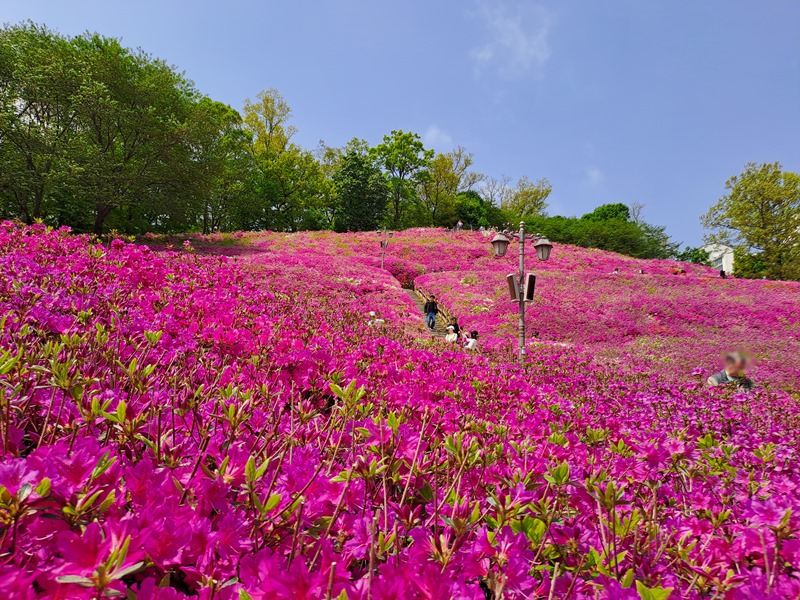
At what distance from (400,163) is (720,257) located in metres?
46.6

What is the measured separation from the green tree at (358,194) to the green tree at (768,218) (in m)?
35.8

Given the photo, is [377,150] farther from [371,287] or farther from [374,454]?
[374,454]

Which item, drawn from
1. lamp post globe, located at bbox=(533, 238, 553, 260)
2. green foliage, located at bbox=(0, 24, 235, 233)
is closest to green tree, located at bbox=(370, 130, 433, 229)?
green foliage, located at bbox=(0, 24, 235, 233)

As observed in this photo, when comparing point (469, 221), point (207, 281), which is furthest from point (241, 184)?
point (207, 281)

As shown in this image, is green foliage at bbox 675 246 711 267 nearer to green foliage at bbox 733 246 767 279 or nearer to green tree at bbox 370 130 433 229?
green foliage at bbox 733 246 767 279

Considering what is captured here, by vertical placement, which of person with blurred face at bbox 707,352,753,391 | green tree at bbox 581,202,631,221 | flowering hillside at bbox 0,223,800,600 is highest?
green tree at bbox 581,202,631,221

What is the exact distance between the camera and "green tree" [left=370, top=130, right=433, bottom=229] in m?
55.4

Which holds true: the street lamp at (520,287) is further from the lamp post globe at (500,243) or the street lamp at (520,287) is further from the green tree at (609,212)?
the green tree at (609,212)

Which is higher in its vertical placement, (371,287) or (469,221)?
(469,221)

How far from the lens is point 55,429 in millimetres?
1435

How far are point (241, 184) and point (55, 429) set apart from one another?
4377 cm

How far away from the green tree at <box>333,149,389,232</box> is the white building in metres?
41.2

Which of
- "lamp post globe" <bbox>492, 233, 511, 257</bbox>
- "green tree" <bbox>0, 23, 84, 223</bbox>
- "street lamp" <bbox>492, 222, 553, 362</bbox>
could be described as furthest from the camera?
"green tree" <bbox>0, 23, 84, 223</bbox>

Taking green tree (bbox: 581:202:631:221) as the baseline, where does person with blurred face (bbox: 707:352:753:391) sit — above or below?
below
